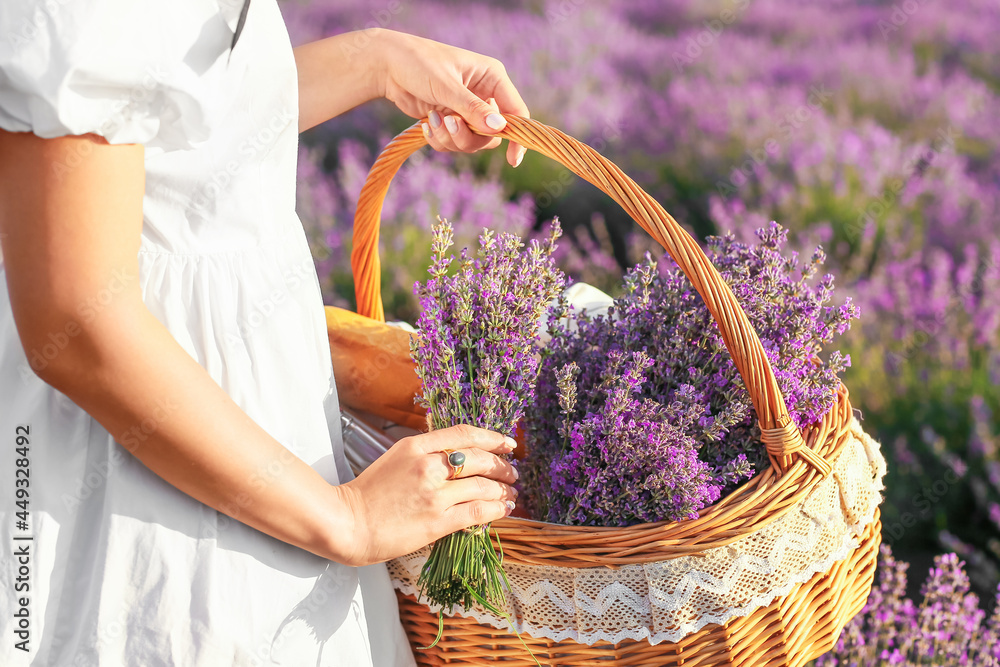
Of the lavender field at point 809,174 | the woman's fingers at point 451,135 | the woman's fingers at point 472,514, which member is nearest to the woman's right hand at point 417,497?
the woman's fingers at point 472,514

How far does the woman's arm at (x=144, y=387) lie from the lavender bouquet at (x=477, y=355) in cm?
6

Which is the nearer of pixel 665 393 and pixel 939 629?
pixel 665 393

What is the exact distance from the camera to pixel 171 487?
82 cm

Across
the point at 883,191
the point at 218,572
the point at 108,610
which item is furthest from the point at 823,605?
the point at 883,191

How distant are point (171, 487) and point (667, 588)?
593mm

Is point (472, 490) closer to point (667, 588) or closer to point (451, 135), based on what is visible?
point (667, 588)

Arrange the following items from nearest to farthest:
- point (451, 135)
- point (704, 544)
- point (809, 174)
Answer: point (704, 544), point (451, 135), point (809, 174)

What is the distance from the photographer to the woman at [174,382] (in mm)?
628

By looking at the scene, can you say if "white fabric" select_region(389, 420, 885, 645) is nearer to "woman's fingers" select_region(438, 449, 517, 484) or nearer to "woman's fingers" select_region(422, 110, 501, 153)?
"woman's fingers" select_region(438, 449, 517, 484)

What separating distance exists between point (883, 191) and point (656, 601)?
285 cm

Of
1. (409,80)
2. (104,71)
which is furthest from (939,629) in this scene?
(104,71)

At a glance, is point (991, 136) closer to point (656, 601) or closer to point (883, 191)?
point (883, 191)

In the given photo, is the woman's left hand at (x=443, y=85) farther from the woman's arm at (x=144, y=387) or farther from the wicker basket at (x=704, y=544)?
the woman's arm at (x=144, y=387)

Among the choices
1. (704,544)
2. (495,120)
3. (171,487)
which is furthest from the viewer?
(495,120)
